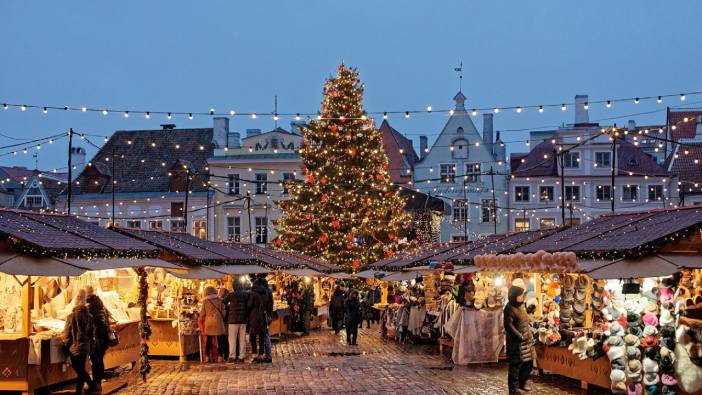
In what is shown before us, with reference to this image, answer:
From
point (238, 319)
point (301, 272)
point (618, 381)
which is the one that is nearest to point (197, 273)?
point (238, 319)

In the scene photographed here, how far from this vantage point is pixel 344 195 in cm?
4072

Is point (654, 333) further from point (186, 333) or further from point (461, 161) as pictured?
point (461, 161)

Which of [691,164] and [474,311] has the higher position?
[691,164]

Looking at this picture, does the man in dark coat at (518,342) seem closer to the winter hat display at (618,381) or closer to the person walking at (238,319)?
the winter hat display at (618,381)

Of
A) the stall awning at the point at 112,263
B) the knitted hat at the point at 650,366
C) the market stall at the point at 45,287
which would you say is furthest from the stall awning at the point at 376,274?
the knitted hat at the point at 650,366

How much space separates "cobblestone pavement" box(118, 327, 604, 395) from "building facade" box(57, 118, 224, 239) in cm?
3454

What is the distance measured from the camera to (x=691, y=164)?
5566cm

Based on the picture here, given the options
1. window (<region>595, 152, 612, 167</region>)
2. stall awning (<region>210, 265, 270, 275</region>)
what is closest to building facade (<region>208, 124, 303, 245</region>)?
window (<region>595, 152, 612, 167</region>)

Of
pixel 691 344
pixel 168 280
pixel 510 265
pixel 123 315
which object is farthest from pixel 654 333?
pixel 168 280

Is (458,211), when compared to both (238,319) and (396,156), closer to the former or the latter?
(396,156)

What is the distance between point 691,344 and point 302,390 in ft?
19.3

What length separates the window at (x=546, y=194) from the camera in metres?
55.5

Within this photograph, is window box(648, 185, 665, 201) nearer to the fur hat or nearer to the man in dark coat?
the man in dark coat

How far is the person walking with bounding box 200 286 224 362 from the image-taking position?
20.0 m
